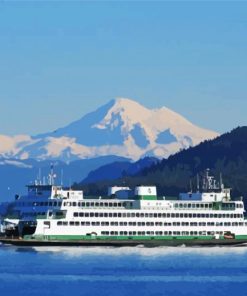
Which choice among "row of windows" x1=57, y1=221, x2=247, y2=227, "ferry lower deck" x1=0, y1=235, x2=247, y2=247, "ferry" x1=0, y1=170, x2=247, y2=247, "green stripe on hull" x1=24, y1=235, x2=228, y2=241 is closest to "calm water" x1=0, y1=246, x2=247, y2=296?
"ferry lower deck" x1=0, y1=235, x2=247, y2=247

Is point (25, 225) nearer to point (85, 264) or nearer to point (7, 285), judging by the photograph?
point (85, 264)

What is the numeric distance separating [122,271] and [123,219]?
3824 centimetres

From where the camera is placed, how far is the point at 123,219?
170m

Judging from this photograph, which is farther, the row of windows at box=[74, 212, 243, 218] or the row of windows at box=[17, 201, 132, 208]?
the row of windows at box=[17, 201, 132, 208]

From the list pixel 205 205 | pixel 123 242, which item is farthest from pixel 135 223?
pixel 205 205

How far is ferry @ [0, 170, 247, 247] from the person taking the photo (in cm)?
16688

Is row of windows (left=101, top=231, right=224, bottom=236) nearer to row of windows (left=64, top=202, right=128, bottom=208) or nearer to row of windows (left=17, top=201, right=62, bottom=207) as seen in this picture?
row of windows (left=64, top=202, right=128, bottom=208)

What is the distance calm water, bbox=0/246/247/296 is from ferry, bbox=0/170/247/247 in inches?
119

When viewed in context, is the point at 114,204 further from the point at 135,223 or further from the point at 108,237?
the point at 108,237

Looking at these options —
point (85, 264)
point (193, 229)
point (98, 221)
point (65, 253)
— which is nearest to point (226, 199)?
point (193, 229)

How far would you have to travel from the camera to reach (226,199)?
178m

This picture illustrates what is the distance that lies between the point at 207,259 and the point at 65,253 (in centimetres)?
1676

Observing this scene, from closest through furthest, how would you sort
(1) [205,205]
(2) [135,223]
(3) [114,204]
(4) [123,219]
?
(4) [123,219] → (2) [135,223] → (3) [114,204] → (1) [205,205]

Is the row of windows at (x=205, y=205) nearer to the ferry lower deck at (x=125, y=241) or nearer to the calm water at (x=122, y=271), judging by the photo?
the ferry lower deck at (x=125, y=241)
